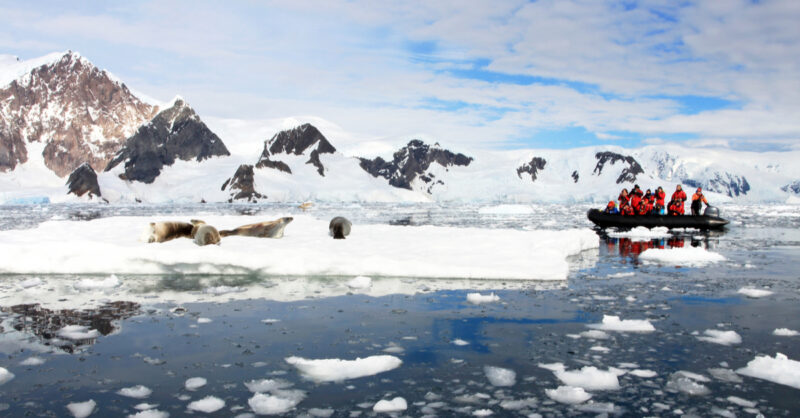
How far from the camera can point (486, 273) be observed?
10.0 meters

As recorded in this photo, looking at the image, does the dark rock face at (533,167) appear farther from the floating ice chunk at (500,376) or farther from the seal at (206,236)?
the floating ice chunk at (500,376)

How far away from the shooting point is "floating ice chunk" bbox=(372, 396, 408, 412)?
4066 millimetres

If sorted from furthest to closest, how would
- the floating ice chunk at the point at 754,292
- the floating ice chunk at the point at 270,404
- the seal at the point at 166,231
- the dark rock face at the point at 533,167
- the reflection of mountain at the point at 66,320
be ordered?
the dark rock face at the point at 533,167
the seal at the point at 166,231
the floating ice chunk at the point at 754,292
the reflection of mountain at the point at 66,320
the floating ice chunk at the point at 270,404

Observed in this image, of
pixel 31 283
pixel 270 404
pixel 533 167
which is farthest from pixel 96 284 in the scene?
pixel 533 167

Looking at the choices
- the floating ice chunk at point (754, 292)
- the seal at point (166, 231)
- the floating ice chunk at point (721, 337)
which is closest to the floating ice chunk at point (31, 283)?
the seal at point (166, 231)

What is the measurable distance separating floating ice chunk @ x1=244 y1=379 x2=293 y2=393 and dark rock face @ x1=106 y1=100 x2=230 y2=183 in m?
181

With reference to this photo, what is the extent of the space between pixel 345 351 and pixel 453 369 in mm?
1085

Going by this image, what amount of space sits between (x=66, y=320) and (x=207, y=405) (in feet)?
11.9

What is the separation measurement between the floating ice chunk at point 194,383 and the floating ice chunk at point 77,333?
6.54 feet

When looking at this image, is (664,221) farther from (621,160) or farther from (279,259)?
(621,160)

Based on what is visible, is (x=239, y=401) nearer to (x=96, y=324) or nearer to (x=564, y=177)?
(x=96, y=324)

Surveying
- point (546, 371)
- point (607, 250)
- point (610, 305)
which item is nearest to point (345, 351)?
point (546, 371)

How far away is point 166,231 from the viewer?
1293 centimetres

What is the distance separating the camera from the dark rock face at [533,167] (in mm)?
156750
